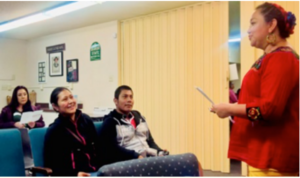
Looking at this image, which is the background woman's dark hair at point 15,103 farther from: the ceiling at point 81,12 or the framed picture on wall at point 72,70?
the framed picture on wall at point 72,70

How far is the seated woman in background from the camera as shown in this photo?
3.66 m

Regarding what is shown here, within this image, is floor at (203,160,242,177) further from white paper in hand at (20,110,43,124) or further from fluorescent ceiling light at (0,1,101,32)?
fluorescent ceiling light at (0,1,101,32)

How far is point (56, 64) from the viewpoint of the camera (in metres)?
6.00

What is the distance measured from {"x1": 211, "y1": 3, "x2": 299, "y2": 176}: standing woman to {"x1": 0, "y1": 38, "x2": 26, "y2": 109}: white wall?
615 centimetres

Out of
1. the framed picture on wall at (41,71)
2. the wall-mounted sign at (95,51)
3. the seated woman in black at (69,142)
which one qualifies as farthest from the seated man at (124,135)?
the framed picture on wall at (41,71)

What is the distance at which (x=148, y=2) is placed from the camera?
3957 millimetres

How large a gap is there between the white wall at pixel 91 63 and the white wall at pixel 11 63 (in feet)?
2.33

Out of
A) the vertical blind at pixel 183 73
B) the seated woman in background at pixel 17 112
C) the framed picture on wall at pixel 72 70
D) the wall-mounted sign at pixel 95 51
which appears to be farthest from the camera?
the framed picture on wall at pixel 72 70

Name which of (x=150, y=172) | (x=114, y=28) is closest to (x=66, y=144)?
(x=150, y=172)

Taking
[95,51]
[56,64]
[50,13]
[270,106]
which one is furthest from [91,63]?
[270,106]

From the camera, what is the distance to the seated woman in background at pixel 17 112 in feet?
12.0

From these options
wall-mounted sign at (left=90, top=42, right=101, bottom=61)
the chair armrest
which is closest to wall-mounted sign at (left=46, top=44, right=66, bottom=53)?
wall-mounted sign at (left=90, top=42, right=101, bottom=61)

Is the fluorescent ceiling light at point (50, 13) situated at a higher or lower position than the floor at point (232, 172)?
higher

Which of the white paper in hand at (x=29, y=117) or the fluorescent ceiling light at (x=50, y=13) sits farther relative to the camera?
the fluorescent ceiling light at (x=50, y=13)
